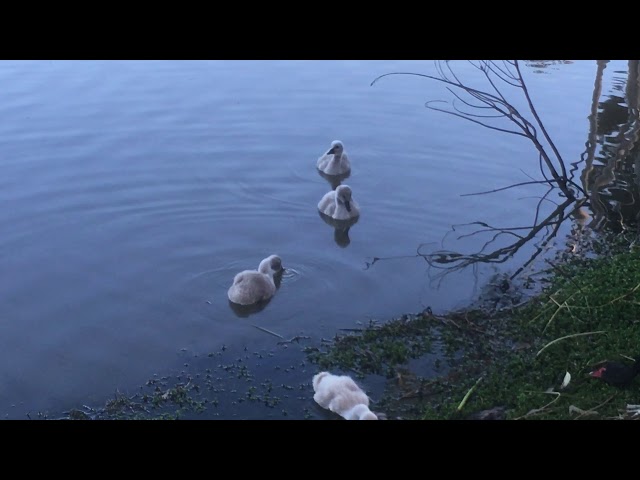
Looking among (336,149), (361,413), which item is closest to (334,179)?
(336,149)

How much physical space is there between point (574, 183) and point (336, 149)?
3.19 metres

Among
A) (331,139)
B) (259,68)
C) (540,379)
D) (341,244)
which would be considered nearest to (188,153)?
(331,139)

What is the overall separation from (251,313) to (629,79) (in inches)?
342

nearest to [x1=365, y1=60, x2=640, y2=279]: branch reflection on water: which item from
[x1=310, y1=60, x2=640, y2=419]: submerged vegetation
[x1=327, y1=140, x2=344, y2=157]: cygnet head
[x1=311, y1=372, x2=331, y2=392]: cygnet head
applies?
[x1=310, y1=60, x2=640, y2=419]: submerged vegetation

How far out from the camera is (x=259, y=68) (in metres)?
15.4

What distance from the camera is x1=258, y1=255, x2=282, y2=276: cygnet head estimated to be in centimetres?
827

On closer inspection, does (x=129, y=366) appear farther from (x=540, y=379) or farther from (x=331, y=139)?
(x=331, y=139)

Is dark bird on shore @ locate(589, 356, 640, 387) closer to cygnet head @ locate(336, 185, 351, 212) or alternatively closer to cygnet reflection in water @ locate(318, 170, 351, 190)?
cygnet head @ locate(336, 185, 351, 212)

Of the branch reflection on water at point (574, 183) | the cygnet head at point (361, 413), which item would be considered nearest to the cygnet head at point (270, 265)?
the branch reflection on water at point (574, 183)

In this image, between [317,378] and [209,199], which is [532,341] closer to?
[317,378]

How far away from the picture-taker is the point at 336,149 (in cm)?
1103

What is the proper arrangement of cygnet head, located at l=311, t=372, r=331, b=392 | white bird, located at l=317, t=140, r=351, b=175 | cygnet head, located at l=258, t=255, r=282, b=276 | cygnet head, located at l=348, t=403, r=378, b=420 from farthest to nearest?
white bird, located at l=317, t=140, r=351, b=175 → cygnet head, located at l=258, t=255, r=282, b=276 → cygnet head, located at l=311, t=372, r=331, b=392 → cygnet head, located at l=348, t=403, r=378, b=420

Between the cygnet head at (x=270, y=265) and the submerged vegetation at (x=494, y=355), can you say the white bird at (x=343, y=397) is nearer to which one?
the submerged vegetation at (x=494, y=355)

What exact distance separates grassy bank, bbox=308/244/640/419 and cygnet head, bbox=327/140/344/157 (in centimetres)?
393
